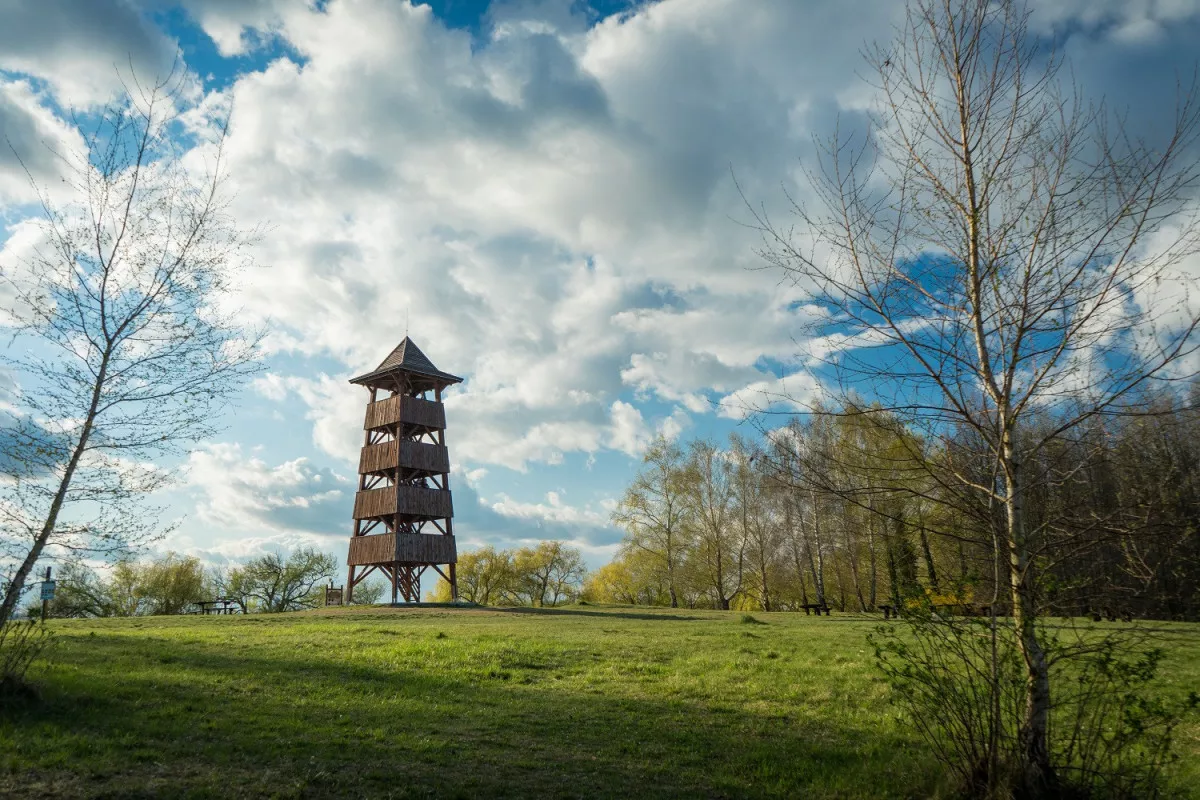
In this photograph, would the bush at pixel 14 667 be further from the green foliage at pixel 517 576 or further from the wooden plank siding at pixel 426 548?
the green foliage at pixel 517 576

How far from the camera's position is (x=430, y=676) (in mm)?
12523

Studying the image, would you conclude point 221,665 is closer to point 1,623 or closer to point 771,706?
point 1,623

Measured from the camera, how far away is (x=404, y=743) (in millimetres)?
8156

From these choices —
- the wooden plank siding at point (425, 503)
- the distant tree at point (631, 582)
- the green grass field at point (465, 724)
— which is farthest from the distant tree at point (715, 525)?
the green grass field at point (465, 724)

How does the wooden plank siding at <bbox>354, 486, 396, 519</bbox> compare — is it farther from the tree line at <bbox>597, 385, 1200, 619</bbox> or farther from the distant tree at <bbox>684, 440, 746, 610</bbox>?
the tree line at <bbox>597, 385, 1200, 619</bbox>

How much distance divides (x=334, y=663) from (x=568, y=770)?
7.93 m

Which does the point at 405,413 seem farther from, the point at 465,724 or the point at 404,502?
the point at 465,724

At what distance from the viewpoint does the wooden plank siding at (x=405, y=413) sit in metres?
41.5

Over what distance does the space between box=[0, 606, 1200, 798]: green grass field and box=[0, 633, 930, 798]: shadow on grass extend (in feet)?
0.10

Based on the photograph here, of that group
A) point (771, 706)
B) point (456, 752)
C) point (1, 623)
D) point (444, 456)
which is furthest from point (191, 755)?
point (444, 456)

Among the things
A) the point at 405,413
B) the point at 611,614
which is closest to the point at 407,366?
the point at 405,413

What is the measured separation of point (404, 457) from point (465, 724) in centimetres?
3275

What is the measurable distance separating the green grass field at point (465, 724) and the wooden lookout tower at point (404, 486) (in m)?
24.3

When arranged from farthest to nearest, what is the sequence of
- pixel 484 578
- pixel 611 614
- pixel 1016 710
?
pixel 484 578, pixel 611 614, pixel 1016 710
